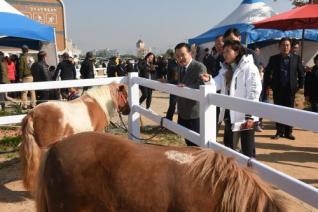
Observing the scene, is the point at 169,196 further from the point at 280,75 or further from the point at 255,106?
the point at 280,75

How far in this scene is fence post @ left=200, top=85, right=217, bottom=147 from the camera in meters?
3.75

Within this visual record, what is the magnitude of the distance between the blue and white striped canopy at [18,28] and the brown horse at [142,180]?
7.45 m

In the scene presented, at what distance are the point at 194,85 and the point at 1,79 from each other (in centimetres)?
846

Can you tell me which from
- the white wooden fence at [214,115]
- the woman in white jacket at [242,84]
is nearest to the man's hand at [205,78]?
the woman in white jacket at [242,84]

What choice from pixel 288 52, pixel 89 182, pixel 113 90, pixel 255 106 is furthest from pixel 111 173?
pixel 288 52

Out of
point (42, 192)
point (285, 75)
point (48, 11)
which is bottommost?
point (42, 192)

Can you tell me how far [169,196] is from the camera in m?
1.94

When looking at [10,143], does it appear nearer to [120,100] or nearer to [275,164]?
[120,100]

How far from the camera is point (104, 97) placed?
497cm

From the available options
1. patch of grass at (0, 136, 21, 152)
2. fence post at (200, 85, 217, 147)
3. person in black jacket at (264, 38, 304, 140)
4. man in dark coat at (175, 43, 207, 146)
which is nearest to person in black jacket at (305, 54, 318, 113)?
person in black jacket at (264, 38, 304, 140)

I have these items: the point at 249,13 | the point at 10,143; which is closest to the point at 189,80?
the point at 10,143

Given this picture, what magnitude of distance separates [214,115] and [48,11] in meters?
19.9

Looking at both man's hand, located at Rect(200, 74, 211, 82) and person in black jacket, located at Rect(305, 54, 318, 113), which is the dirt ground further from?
man's hand, located at Rect(200, 74, 211, 82)

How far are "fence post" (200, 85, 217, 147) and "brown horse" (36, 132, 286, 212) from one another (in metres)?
1.61
